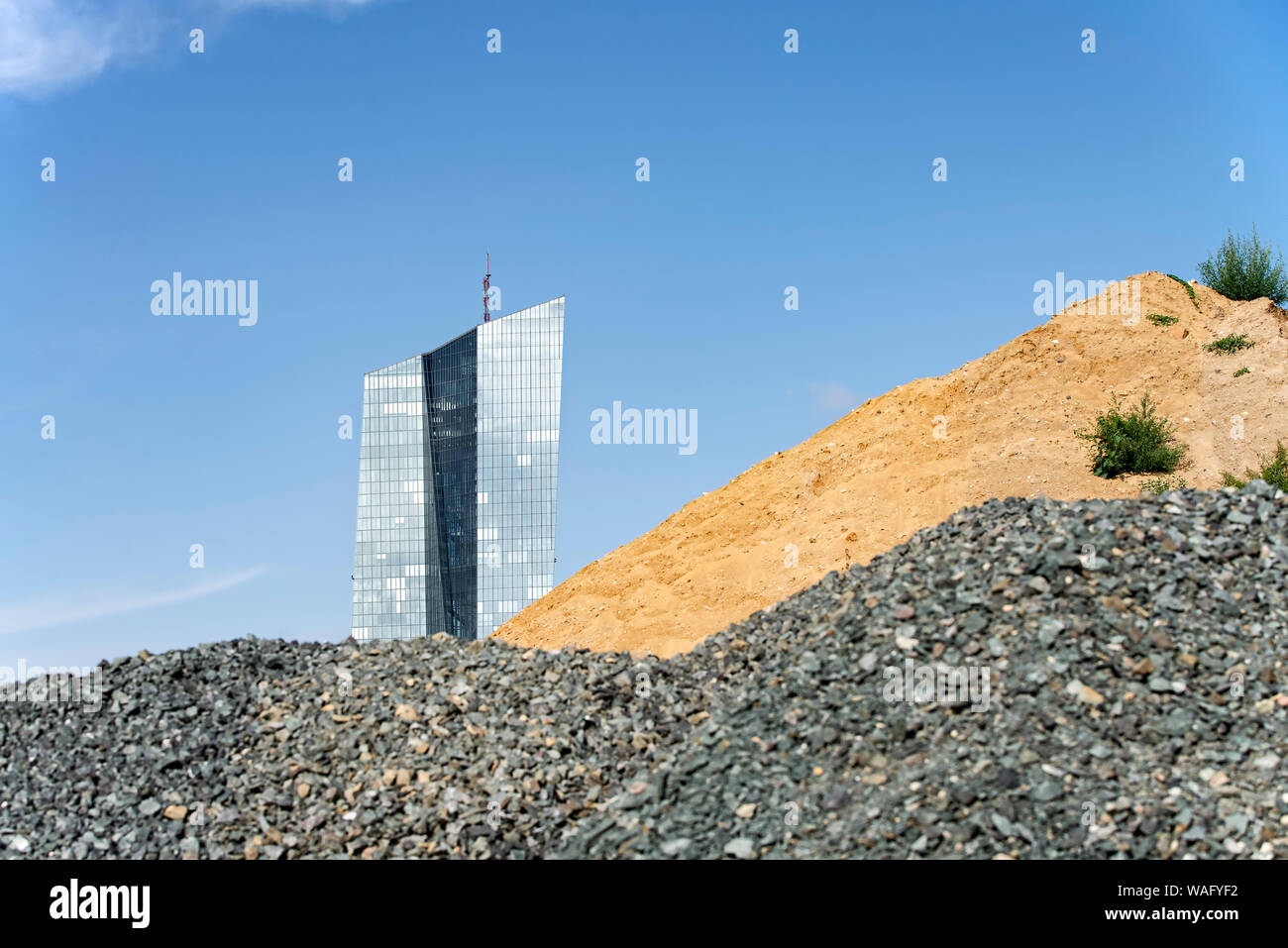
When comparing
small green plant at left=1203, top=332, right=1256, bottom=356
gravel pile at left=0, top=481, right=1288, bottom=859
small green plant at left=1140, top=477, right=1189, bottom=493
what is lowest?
gravel pile at left=0, top=481, right=1288, bottom=859

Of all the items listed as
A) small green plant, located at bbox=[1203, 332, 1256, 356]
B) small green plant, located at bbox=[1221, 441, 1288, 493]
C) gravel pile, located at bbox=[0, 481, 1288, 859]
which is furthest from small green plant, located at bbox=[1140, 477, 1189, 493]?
gravel pile, located at bbox=[0, 481, 1288, 859]

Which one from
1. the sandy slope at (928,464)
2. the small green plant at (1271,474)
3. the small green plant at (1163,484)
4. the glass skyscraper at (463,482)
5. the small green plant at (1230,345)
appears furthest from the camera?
the glass skyscraper at (463,482)

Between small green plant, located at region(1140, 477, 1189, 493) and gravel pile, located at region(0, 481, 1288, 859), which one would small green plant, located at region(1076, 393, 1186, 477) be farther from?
gravel pile, located at region(0, 481, 1288, 859)

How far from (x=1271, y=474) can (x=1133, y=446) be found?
257 cm

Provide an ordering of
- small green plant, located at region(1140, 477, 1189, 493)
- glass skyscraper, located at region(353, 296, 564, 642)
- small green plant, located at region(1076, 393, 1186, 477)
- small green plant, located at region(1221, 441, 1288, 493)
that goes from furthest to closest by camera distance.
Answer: glass skyscraper, located at region(353, 296, 564, 642) < small green plant, located at region(1076, 393, 1186, 477) < small green plant, located at region(1140, 477, 1189, 493) < small green plant, located at region(1221, 441, 1288, 493)

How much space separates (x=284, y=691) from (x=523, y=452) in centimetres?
7320

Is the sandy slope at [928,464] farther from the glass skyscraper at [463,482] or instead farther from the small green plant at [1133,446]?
the glass skyscraper at [463,482]

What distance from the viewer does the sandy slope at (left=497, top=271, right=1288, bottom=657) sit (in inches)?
840

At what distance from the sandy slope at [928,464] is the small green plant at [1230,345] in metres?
0.26

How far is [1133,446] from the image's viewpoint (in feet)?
73.6

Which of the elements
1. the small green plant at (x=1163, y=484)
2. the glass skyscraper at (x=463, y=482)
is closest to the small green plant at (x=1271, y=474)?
the small green plant at (x=1163, y=484)

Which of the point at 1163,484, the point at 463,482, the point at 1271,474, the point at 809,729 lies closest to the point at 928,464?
the point at 1163,484

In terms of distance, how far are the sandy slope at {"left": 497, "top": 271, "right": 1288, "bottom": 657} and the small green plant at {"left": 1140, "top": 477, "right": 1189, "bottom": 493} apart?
1.08 ft

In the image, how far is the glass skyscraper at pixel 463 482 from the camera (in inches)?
3452
